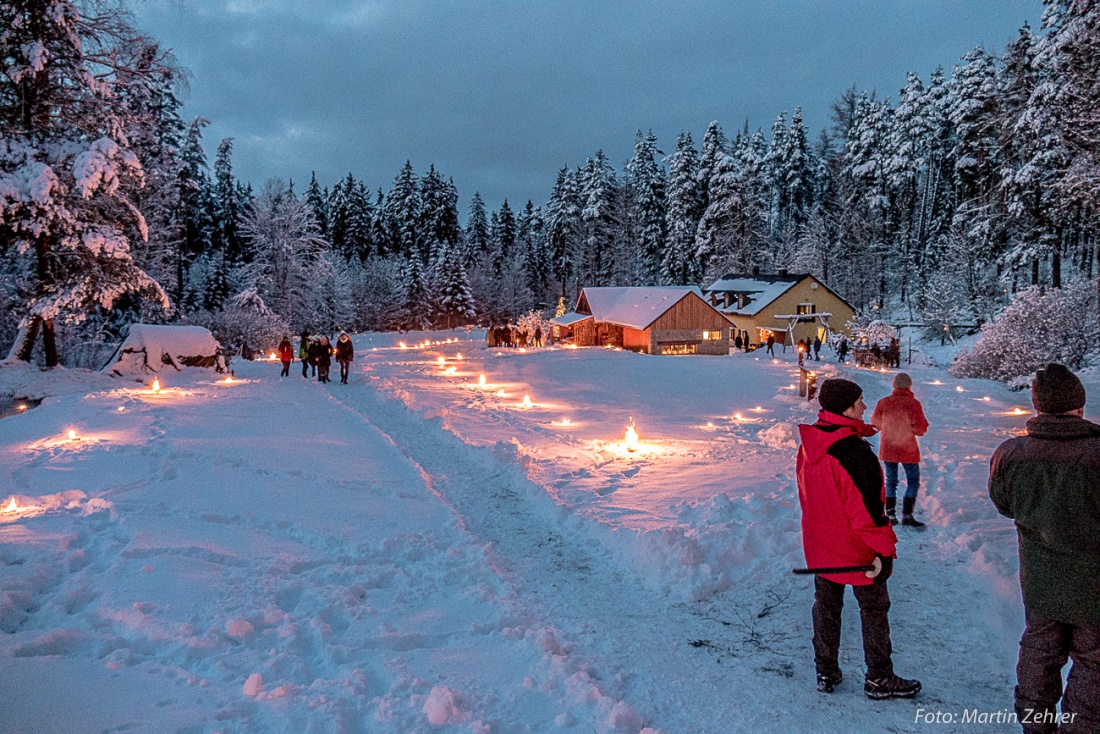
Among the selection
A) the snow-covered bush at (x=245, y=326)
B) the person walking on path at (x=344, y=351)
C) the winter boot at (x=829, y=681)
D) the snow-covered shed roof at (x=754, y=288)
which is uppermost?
the snow-covered shed roof at (x=754, y=288)

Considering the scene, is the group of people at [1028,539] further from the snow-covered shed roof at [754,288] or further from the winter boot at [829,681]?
the snow-covered shed roof at [754,288]

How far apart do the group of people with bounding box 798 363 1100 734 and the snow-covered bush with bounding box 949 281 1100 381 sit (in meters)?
23.8

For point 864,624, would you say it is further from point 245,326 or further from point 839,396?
point 245,326

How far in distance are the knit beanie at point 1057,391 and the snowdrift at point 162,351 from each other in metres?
22.9

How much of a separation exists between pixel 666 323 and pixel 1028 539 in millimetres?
39867

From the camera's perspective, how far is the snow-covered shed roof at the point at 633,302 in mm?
42688

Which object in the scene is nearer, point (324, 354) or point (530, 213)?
point (324, 354)

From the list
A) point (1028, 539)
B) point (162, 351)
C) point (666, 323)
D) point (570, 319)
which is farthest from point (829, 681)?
point (570, 319)

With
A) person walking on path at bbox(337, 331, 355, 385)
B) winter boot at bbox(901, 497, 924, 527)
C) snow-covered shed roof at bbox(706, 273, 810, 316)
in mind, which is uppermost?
snow-covered shed roof at bbox(706, 273, 810, 316)

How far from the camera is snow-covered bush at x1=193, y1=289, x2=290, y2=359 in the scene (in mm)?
34906

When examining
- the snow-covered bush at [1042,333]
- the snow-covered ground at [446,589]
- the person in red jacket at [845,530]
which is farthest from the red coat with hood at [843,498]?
the snow-covered bush at [1042,333]

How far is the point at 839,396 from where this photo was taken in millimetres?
A: 3764

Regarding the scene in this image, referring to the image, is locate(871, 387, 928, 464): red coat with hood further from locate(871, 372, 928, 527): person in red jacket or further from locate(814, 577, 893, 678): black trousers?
locate(814, 577, 893, 678): black trousers

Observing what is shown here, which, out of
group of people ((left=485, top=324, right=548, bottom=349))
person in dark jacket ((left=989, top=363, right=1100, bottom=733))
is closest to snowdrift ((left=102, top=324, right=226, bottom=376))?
person in dark jacket ((left=989, top=363, right=1100, bottom=733))
